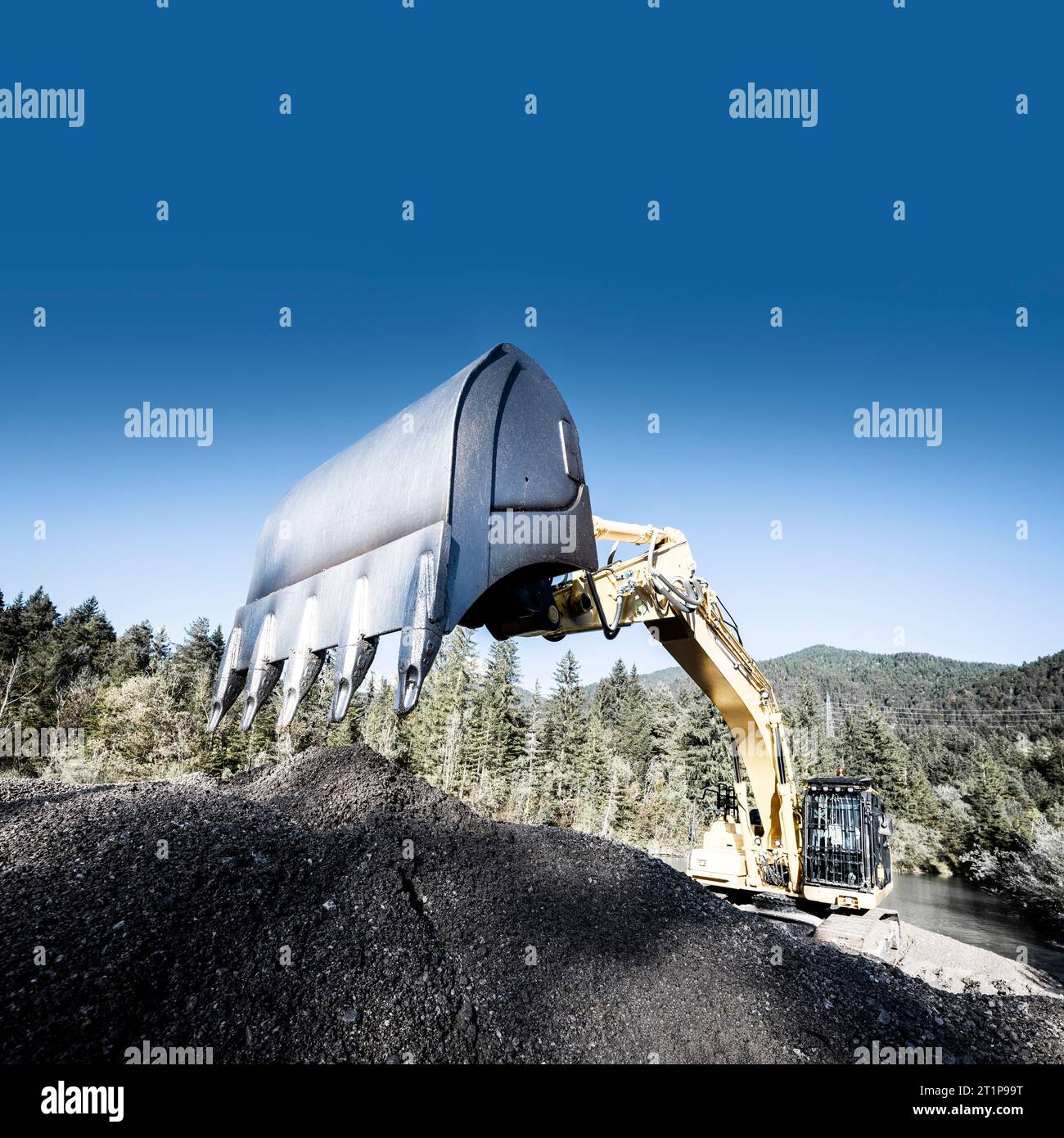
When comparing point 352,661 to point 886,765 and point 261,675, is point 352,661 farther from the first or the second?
point 886,765

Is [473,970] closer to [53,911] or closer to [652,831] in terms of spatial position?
[53,911]

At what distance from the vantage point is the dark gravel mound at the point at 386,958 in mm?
2812

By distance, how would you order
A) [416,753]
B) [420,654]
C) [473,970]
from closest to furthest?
[420,654]
[473,970]
[416,753]

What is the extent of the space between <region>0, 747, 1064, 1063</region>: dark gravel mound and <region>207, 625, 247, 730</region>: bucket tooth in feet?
4.14

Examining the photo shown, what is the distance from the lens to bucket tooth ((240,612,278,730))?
2598 mm

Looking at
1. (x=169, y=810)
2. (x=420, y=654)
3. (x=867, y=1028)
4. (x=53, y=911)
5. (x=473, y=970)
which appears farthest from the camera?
(x=169, y=810)

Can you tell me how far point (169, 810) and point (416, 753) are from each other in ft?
85.2

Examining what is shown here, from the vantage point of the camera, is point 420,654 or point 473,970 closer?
point 420,654

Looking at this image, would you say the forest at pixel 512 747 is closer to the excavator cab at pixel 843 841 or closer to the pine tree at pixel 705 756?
the pine tree at pixel 705 756

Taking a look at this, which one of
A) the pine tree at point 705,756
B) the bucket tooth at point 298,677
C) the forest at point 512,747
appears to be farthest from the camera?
the pine tree at point 705,756

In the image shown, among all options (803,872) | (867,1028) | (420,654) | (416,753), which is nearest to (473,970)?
(867,1028)

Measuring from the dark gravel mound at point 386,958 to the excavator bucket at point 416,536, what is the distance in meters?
1.31

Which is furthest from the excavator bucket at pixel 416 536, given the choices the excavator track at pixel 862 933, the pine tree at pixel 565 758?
the pine tree at pixel 565 758
